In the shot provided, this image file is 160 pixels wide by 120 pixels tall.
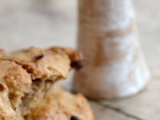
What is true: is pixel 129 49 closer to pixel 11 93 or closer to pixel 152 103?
pixel 152 103

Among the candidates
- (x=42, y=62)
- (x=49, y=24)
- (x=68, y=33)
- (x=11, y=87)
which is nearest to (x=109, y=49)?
(x=42, y=62)

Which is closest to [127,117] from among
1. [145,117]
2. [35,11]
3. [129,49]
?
[145,117]

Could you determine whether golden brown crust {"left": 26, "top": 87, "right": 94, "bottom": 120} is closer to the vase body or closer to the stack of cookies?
the stack of cookies

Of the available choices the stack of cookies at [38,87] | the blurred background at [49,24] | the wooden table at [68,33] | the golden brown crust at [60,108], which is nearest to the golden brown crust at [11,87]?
the stack of cookies at [38,87]

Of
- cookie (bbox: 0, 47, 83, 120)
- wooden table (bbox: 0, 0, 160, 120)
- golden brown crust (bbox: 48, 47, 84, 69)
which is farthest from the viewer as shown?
wooden table (bbox: 0, 0, 160, 120)

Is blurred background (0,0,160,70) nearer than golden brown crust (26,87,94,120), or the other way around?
golden brown crust (26,87,94,120)

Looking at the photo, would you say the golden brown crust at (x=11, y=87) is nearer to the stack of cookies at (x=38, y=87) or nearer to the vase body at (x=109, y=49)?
the stack of cookies at (x=38, y=87)

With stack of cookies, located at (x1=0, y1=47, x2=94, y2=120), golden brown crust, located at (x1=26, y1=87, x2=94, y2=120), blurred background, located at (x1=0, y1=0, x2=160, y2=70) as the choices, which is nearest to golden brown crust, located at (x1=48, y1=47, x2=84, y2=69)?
stack of cookies, located at (x1=0, y1=47, x2=94, y2=120)
